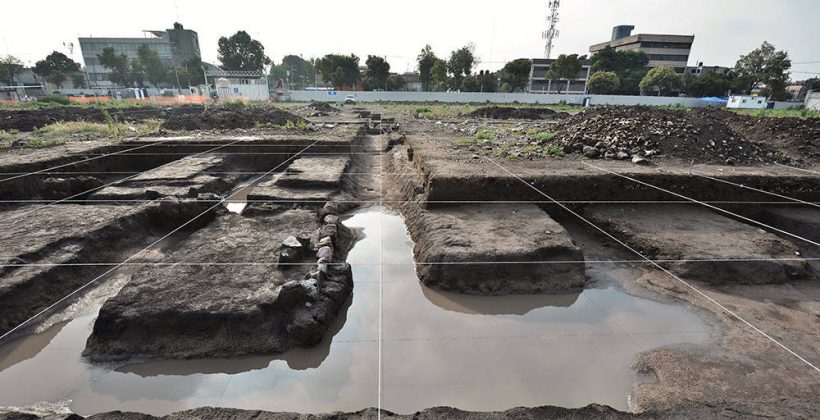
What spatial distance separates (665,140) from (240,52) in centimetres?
6437

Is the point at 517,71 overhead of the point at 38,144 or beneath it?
overhead

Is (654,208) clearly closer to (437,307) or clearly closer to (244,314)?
(437,307)

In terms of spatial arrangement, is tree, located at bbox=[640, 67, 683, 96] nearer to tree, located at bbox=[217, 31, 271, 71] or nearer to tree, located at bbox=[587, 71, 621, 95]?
tree, located at bbox=[587, 71, 621, 95]

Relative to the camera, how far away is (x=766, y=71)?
39969 millimetres

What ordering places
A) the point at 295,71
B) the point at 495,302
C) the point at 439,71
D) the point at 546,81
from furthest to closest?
the point at 295,71 → the point at 546,81 → the point at 439,71 → the point at 495,302

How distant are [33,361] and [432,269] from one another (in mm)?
3973

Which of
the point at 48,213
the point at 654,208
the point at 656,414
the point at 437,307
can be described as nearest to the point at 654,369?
the point at 656,414

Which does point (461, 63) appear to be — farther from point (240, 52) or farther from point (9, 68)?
point (9, 68)

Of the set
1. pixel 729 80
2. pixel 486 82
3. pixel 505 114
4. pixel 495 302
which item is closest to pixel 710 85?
pixel 729 80

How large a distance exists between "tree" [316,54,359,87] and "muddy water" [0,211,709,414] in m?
46.7

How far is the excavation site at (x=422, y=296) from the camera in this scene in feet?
9.47

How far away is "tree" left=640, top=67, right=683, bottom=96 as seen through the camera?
42094 millimetres

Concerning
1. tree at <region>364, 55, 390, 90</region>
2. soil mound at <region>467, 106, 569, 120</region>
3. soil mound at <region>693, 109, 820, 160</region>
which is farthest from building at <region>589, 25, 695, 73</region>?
soil mound at <region>693, 109, 820, 160</region>

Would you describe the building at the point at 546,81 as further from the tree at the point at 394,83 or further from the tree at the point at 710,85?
the tree at the point at 394,83
